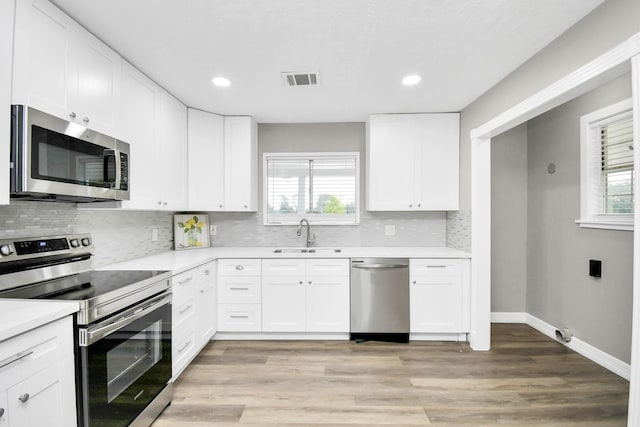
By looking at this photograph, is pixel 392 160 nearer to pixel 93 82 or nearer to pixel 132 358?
pixel 93 82

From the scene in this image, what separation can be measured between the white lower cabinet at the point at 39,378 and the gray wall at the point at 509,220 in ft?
12.1

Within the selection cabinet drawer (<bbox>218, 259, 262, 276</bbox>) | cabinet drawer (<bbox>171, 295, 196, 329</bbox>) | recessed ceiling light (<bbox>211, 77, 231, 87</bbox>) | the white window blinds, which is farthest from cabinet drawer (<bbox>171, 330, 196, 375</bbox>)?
the white window blinds

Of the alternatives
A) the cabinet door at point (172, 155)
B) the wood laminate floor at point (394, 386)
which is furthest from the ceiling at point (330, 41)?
the wood laminate floor at point (394, 386)

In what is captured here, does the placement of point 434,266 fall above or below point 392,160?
below

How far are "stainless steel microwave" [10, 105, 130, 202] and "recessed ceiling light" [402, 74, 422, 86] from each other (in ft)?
6.91

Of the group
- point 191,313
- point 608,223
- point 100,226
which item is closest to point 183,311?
point 191,313

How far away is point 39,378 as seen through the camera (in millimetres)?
1192

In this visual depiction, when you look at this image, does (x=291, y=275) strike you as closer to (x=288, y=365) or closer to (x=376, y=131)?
(x=288, y=365)

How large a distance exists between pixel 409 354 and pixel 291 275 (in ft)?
4.18

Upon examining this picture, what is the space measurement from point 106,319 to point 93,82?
54.7 inches

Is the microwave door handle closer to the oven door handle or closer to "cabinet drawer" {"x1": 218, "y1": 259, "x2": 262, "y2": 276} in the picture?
the oven door handle

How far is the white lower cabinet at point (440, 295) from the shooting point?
9.91 feet

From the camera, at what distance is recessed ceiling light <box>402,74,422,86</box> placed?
8.10ft

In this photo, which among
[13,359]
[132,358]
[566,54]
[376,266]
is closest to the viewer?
[13,359]
